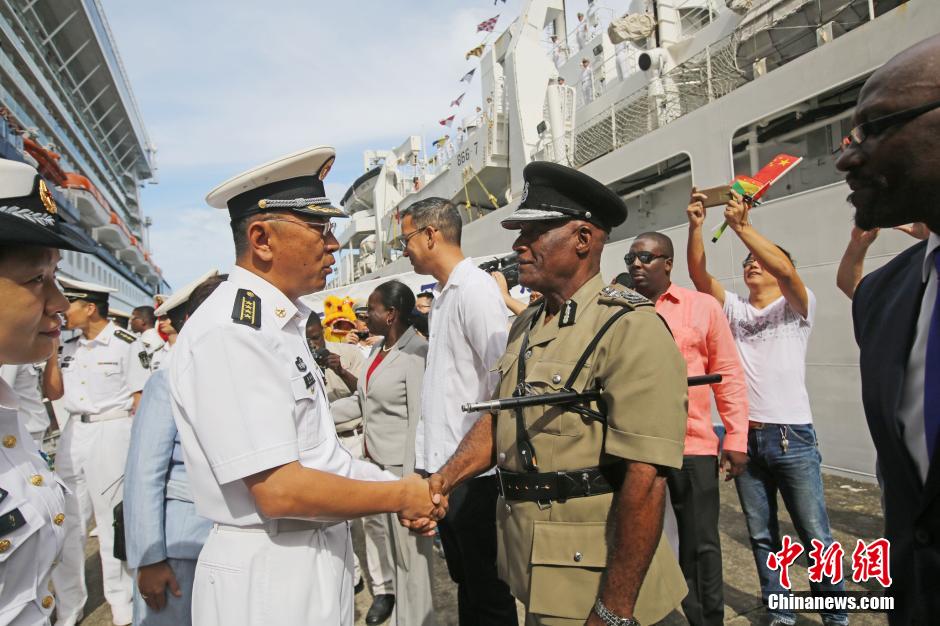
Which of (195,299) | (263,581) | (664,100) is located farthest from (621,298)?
(664,100)

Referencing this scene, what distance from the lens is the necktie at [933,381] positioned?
1.10m

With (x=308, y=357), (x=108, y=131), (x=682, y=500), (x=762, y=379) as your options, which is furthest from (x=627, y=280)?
(x=108, y=131)

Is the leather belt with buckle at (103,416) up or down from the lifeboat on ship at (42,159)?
down

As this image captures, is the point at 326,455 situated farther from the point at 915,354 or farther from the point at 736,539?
the point at 736,539

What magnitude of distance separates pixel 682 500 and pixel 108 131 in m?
52.9

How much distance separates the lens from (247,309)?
1428 millimetres

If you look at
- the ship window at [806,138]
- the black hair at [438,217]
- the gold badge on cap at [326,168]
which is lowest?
the gold badge on cap at [326,168]

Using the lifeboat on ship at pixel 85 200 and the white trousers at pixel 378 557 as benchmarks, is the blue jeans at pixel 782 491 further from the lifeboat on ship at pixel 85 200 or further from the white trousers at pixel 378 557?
the lifeboat on ship at pixel 85 200

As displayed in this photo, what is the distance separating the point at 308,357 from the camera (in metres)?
1.65

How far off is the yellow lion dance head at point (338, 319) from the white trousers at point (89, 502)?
2.71 m

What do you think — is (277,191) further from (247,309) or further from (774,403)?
(774,403)

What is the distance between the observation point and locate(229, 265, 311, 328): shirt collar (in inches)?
60.4

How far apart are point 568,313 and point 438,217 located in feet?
4.25

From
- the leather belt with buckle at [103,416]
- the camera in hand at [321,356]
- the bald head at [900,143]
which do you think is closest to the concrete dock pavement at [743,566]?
the leather belt with buckle at [103,416]
